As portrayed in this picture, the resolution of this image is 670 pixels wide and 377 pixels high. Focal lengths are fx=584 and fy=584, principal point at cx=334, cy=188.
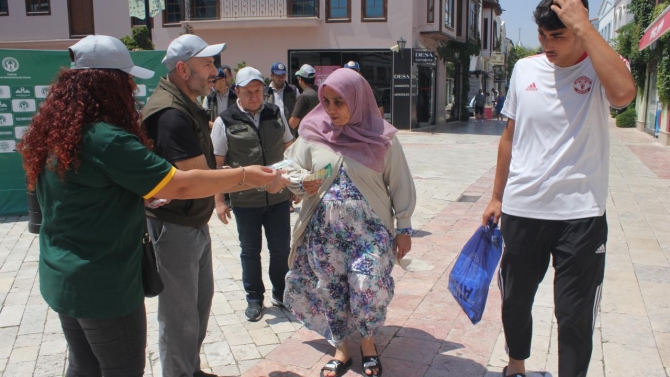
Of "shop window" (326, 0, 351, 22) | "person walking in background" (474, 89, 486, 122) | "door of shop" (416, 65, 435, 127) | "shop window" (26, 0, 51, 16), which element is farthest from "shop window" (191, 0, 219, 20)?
"person walking in background" (474, 89, 486, 122)

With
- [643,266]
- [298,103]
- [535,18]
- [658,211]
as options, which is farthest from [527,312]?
[658,211]

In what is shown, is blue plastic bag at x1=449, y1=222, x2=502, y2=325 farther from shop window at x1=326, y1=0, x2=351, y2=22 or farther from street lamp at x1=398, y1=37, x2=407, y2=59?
shop window at x1=326, y1=0, x2=351, y2=22

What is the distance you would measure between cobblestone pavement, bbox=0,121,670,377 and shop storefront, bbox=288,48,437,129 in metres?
16.6

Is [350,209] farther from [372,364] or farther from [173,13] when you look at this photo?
[173,13]

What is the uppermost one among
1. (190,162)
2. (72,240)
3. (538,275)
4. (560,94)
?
(560,94)

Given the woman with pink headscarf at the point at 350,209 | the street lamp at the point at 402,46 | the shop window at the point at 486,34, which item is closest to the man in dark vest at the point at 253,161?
the woman with pink headscarf at the point at 350,209

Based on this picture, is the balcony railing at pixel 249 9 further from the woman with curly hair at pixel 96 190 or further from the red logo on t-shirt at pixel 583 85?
the woman with curly hair at pixel 96 190

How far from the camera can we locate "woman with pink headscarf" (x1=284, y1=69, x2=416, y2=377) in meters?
3.25

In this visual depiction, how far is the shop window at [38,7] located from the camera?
2619 centimetres

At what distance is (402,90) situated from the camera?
76.5 ft

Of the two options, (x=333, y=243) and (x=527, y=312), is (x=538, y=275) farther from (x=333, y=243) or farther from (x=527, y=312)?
(x=333, y=243)

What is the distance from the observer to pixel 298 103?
6.55 metres

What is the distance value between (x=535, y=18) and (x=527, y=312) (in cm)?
147

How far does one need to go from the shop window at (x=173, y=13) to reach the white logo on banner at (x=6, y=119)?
17.8 metres
